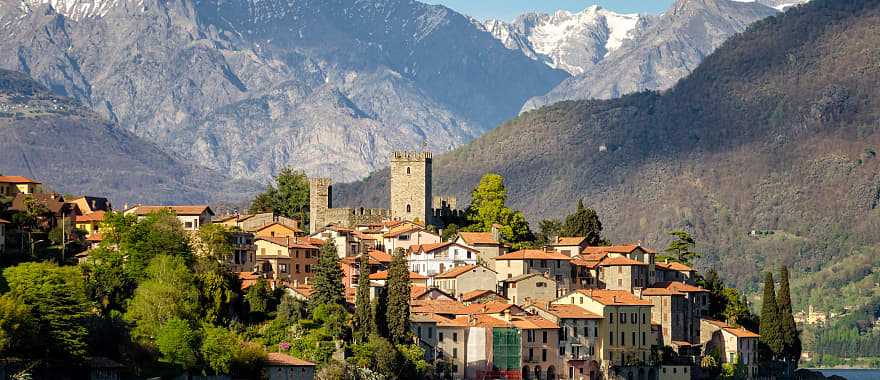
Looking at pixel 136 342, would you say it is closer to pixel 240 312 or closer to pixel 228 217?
pixel 240 312

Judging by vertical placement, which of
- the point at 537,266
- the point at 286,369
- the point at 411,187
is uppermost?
the point at 411,187

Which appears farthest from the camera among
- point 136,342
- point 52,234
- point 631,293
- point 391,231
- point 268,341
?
point 391,231

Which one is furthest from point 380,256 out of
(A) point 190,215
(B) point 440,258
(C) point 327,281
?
(C) point 327,281

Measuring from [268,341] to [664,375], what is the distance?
1166 inches

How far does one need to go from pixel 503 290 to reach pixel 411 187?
26.9m

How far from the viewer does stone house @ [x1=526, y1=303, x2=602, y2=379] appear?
116312 mm

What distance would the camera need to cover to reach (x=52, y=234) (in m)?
Answer: 117

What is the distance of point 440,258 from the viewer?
13238 cm

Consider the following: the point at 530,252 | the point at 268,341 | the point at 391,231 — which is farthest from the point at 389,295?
the point at 391,231

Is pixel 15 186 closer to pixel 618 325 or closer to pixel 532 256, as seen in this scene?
pixel 532 256

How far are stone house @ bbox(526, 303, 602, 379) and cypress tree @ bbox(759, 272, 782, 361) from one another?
26.8 meters

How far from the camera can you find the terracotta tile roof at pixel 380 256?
423ft

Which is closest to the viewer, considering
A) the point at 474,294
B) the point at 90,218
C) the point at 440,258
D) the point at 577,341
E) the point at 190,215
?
the point at 577,341

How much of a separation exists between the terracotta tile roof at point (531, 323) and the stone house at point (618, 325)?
12.3 ft
